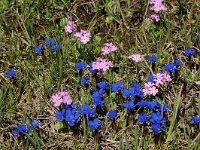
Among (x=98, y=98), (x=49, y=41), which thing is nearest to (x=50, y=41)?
(x=49, y=41)

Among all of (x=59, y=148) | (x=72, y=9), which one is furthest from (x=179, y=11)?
(x=59, y=148)

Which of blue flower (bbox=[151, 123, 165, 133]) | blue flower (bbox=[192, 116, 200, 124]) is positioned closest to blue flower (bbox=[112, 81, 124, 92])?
blue flower (bbox=[151, 123, 165, 133])

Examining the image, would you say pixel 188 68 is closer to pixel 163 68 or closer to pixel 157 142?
pixel 163 68

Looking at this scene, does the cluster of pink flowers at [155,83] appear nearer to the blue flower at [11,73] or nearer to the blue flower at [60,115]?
the blue flower at [60,115]

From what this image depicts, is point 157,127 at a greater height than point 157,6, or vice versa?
point 157,6

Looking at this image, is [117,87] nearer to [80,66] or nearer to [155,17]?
[80,66]

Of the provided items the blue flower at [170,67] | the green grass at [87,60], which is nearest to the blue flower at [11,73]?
the green grass at [87,60]
